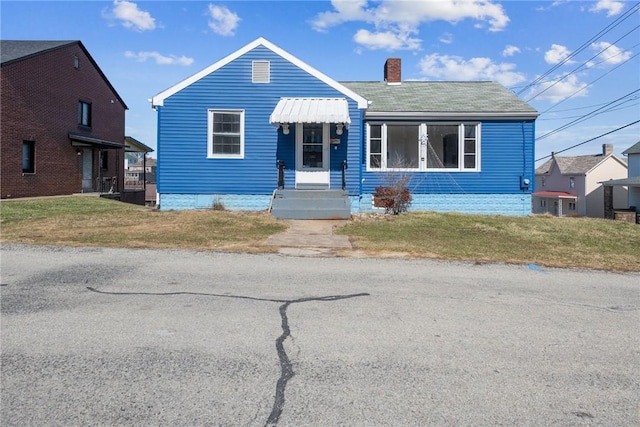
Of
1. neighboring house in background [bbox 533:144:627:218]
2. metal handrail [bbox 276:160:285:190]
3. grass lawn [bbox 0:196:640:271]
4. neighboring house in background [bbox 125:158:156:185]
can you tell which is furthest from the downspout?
neighboring house in background [bbox 533:144:627:218]

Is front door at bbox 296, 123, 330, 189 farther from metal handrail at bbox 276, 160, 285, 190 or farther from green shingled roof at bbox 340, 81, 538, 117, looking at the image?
green shingled roof at bbox 340, 81, 538, 117

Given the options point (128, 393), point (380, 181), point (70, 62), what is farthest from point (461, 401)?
point (70, 62)

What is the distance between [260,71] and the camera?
627 inches

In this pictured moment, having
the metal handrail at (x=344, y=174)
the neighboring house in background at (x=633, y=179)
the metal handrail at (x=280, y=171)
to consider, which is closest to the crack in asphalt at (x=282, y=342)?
the metal handrail at (x=344, y=174)

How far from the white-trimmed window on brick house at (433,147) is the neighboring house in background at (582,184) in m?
36.2

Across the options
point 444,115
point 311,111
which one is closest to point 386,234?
point 311,111

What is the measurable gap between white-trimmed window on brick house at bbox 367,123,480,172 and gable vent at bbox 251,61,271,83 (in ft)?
12.7

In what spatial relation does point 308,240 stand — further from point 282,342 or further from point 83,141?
point 83,141

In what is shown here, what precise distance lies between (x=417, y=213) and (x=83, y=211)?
10539 millimetres

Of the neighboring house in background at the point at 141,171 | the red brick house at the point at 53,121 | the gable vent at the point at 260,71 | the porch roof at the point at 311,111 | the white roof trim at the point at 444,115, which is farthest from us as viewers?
the neighboring house in background at the point at 141,171

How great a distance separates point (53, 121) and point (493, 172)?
21321 mm

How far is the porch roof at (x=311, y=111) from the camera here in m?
14.4

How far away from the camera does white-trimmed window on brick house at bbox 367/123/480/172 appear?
667 inches

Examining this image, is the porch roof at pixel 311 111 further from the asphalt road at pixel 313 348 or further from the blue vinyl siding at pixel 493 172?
the asphalt road at pixel 313 348
